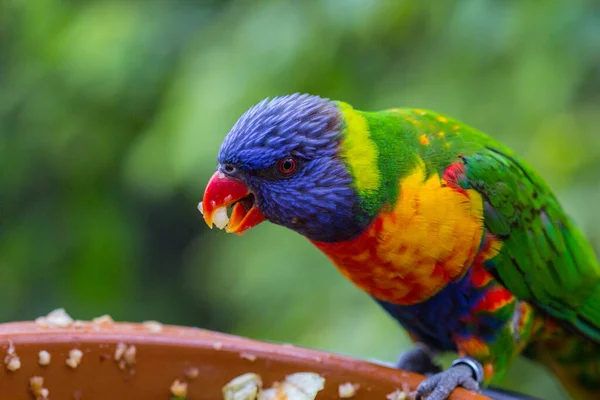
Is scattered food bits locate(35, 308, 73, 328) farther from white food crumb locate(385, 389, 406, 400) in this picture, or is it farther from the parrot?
white food crumb locate(385, 389, 406, 400)

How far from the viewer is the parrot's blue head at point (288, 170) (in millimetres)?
1271

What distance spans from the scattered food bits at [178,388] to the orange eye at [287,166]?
417 millimetres

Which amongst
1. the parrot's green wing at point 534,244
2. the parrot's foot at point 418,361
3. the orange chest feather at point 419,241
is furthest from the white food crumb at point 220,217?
the parrot's foot at point 418,361

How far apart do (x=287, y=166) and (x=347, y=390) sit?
41 centimetres

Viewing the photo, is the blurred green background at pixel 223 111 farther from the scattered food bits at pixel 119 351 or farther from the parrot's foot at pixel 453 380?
the scattered food bits at pixel 119 351

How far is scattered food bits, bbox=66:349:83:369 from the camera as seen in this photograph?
3.93ft

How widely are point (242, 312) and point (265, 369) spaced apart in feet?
5.45

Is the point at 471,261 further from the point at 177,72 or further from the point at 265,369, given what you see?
the point at 177,72

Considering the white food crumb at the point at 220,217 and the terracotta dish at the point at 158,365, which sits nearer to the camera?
the terracotta dish at the point at 158,365

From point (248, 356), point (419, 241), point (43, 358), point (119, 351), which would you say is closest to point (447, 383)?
point (419, 241)

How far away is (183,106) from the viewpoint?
93.5 inches

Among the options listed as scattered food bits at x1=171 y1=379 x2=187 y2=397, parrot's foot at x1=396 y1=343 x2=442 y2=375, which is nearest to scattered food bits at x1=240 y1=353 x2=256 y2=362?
scattered food bits at x1=171 y1=379 x2=187 y2=397

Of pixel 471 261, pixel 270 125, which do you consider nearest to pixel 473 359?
pixel 471 261

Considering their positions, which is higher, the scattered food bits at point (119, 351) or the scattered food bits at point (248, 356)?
the scattered food bits at point (119, 351)
